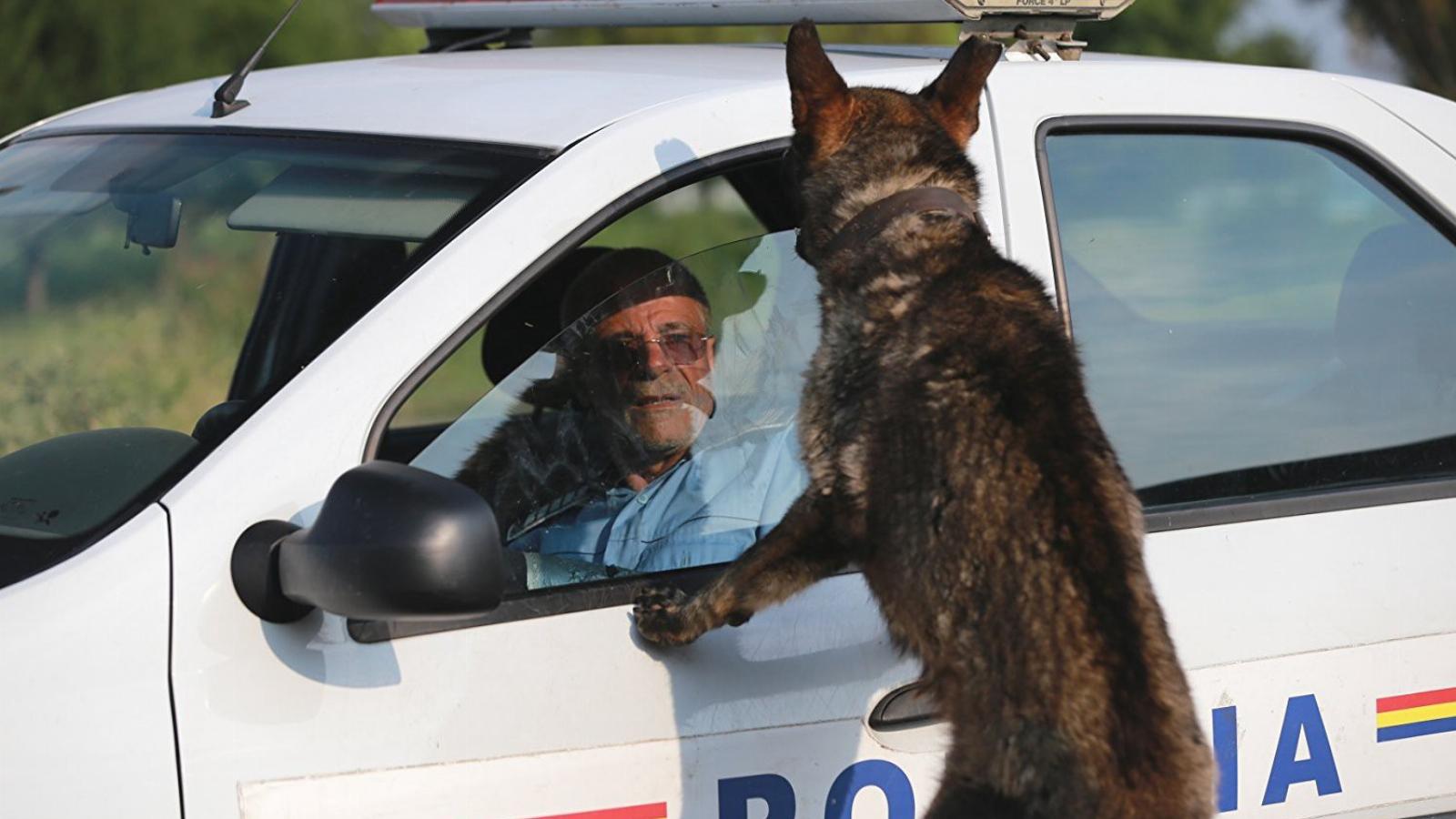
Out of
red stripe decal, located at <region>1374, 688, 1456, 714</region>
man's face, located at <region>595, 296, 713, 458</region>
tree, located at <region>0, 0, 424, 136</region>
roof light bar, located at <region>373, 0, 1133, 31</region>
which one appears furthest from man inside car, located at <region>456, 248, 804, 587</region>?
tree, located at <region>0, 0, 424, 136</region>

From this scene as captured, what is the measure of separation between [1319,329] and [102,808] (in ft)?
6.82

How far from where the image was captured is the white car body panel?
196 cm

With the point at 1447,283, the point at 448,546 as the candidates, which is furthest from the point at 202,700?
the point at 1447,283

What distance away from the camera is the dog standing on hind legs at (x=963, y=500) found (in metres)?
2.02

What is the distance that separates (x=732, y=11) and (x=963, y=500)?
1312 mm

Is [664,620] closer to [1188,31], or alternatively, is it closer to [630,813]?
[630,813]

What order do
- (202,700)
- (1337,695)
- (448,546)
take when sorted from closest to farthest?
(448,546), (202,700), (1337,695)

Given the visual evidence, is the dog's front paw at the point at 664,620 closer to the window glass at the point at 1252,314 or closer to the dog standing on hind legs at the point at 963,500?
the dog standing on hind legs at the point at 963,500

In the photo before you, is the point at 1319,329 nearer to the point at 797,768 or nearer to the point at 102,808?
the point at 797,768

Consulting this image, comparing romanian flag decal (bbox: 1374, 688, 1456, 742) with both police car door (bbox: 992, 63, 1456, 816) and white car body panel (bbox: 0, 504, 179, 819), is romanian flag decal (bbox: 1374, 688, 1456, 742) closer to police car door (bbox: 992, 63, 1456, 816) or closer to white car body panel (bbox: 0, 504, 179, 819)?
police car door (bbox: 992, 63, 1456, 816)

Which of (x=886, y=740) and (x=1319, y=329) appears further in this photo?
(x=1319, y=329)

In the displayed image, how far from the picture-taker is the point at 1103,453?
2203mm

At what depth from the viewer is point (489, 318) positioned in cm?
226

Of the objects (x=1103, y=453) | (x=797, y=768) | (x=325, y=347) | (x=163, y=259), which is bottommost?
(x=797, y=768)
